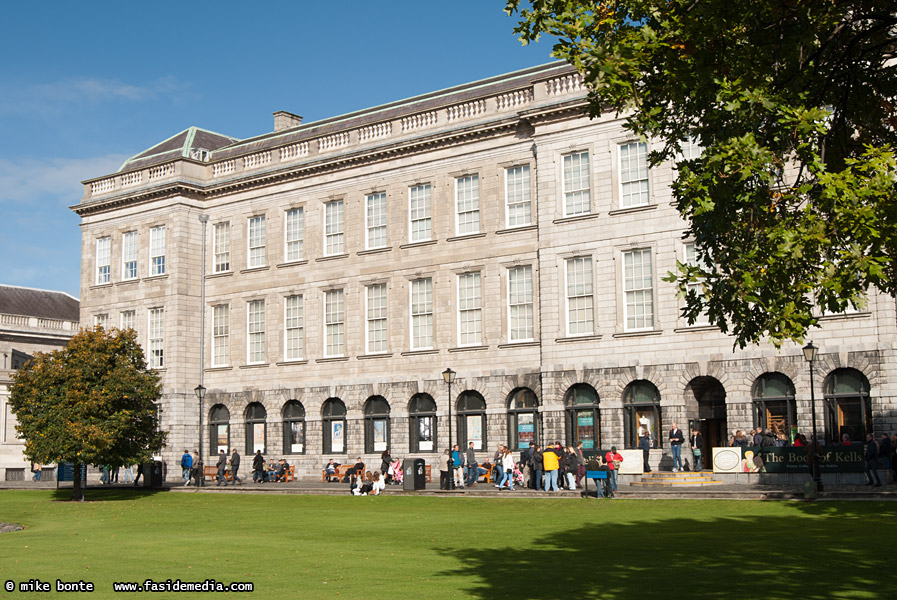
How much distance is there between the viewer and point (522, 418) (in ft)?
138

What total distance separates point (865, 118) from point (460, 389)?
3041cm

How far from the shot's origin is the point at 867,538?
17.9 m

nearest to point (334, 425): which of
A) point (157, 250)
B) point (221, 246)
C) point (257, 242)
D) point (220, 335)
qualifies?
point (220, 335)

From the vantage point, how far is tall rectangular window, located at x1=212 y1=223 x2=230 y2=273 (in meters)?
53.0

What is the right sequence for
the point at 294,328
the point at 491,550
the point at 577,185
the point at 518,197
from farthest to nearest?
the point at 294,328 → the point at 518,197 → the point at 577,185 → the point at 491,550

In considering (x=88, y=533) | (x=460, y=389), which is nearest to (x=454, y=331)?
(x=460, y=389)

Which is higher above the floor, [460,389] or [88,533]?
[460,389]

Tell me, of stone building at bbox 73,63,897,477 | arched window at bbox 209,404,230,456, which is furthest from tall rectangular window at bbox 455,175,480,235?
arched window at bbox 209,404,230,456

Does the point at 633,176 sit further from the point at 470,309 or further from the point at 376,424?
the point at 376,424

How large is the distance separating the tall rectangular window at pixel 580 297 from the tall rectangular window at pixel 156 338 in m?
22.7

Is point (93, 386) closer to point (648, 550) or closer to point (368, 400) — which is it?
point (368, 400)

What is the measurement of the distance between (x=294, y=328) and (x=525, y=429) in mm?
13714

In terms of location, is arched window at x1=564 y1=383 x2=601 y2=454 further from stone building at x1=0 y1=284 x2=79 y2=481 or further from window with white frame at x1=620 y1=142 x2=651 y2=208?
stone building at x1=0 y1=284 x2=79 y2=481

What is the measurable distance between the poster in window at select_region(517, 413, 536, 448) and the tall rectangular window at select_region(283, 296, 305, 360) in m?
12.5
